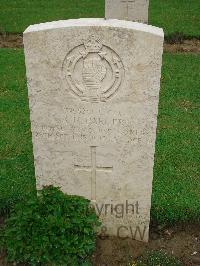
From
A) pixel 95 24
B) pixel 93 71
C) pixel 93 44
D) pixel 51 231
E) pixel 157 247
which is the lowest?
pixel 157 247

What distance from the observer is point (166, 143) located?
630 centimetres

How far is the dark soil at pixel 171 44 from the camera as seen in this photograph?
414 inches

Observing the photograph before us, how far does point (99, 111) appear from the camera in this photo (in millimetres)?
4086

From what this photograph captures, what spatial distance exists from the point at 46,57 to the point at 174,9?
406 inches

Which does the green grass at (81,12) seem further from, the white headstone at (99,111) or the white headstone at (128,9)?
the white headstone at (99,111)

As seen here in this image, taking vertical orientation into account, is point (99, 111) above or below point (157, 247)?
above

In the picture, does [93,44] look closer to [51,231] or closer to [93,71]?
[93,71]

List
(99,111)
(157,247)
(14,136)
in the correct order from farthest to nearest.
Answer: (14,136) → (157,247) → (99,111)

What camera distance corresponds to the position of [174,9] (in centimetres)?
1348

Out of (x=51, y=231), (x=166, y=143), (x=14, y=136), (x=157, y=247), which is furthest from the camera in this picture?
(x=14, y=136)

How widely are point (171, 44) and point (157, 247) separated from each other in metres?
7.16

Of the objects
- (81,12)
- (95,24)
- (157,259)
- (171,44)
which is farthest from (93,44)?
(81,12)

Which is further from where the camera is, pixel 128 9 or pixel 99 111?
pixel 128 9

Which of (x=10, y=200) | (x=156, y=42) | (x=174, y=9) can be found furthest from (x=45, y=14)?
(x=156, y=42)
